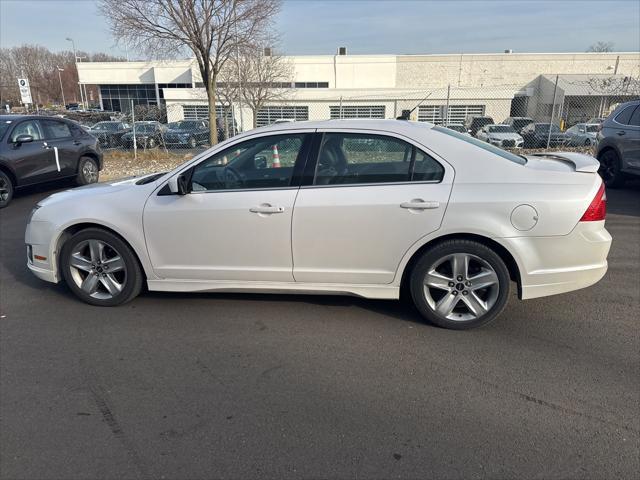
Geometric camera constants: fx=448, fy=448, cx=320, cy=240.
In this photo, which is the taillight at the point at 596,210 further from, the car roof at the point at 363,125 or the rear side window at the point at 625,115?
the rear side window at the point at 625,115

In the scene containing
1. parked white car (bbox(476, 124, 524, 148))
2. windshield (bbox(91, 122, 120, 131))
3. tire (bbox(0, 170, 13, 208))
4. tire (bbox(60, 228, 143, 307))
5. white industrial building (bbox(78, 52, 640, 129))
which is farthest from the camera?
white industrial building (bbox(78, 52, 640, 129))

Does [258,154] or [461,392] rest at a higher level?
[258,154]

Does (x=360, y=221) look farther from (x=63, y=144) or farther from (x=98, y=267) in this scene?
(x=63, y=144)

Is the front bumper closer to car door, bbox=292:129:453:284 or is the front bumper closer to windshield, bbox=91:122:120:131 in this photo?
car door, bbox=292:129:453:284

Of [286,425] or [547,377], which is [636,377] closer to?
[547,377]

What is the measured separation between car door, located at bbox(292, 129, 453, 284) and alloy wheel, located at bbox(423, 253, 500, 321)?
1.06ft

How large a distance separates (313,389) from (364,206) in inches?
56.2

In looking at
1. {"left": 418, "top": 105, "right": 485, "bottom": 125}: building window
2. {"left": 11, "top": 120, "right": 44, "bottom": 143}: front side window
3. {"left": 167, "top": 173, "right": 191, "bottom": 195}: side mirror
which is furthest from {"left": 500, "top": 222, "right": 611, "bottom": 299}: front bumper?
{"left": 418, "top": 105, "right": 485, "bottom": 125}: building window

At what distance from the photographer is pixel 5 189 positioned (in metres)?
8.27

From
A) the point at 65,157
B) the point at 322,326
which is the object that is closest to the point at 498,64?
the point at 65,157

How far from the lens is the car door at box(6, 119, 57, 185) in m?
8.38

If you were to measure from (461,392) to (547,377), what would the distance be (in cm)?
64

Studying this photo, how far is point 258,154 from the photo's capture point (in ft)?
12.7

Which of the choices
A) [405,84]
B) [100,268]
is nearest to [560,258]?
[100,268]
